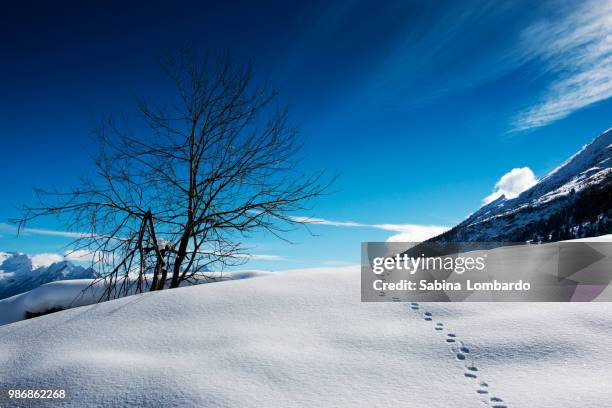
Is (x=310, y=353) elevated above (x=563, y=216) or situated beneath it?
situated beneath

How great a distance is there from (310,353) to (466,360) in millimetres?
928

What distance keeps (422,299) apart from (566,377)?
3.98ft

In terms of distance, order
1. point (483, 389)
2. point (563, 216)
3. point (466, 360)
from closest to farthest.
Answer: point (483, 389) < point (466, 360) < point (563, 216)

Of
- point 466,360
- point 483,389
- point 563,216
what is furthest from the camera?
point 563,216

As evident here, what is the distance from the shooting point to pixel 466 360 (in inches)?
85.5

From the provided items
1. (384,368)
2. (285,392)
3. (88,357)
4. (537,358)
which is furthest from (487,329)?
(88,357)

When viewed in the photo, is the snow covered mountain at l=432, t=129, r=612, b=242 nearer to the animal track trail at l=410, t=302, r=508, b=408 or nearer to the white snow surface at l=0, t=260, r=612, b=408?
the white snow surface at l=0, t=260, r=612, b=408

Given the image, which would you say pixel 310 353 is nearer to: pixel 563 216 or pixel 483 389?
pixel 483 389

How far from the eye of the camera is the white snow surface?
6.08 ft

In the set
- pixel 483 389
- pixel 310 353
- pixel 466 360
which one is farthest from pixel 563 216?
pixel 310 353

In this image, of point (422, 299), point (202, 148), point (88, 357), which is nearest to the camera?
point (88, 357)

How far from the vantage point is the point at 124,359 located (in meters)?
2.21

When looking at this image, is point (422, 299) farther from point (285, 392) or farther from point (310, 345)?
point (285, 392)

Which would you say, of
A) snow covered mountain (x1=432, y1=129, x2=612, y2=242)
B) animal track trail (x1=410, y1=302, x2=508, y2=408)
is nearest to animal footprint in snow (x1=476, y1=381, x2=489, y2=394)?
animal track trail (x1=410, y1=302, x2=508, y2=408)
